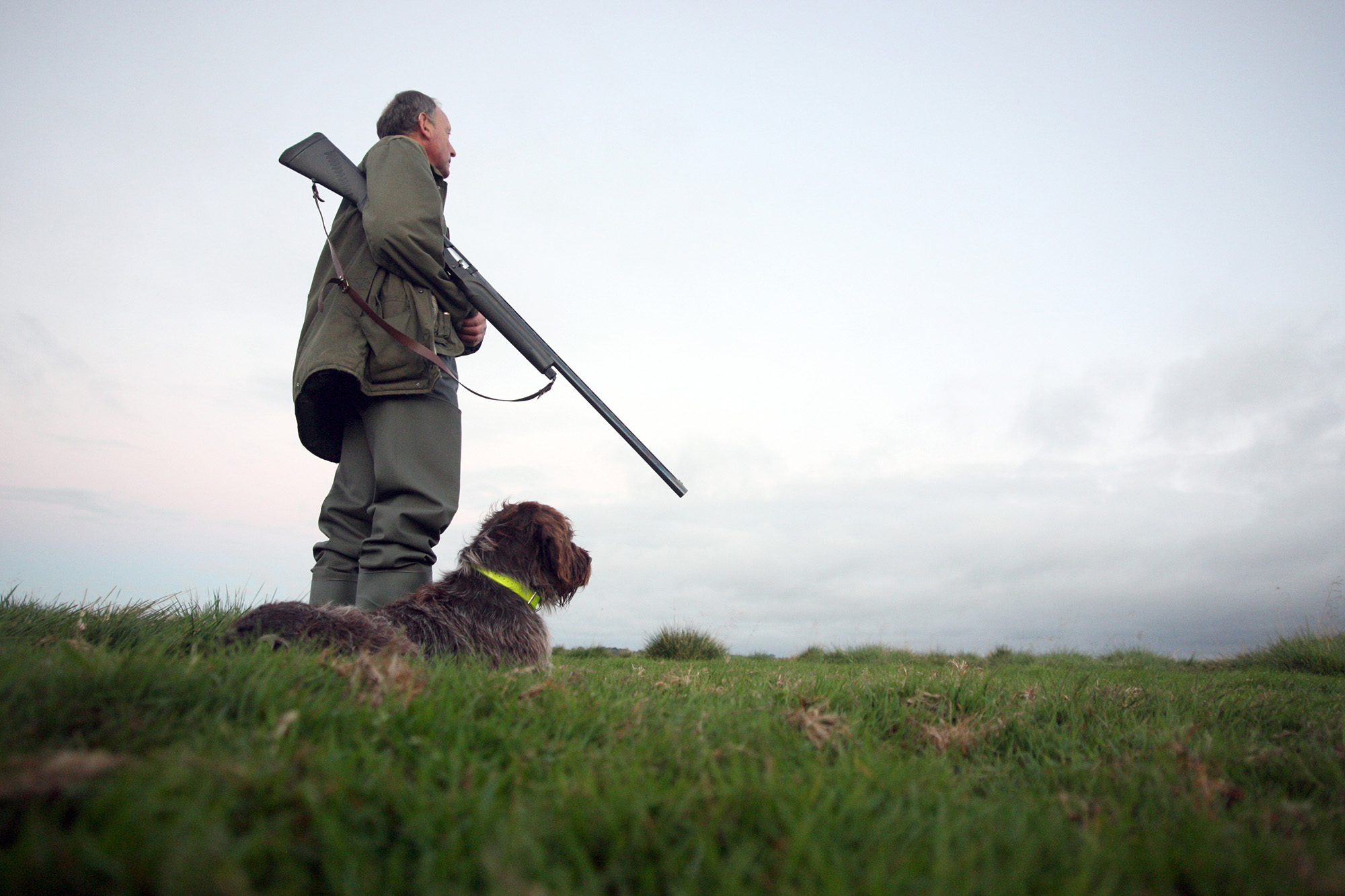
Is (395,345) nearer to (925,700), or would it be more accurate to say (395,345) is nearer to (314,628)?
(314,628)

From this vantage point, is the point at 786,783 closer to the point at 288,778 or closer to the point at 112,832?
the point at 288,778

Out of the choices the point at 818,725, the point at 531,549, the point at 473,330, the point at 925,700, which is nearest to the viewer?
the point at 818,725

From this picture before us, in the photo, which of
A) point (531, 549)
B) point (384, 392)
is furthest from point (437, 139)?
point (531, 549)

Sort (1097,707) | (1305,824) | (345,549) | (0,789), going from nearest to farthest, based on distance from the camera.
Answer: (0,789) → (1305,824) → (1097,707) → (345,549)

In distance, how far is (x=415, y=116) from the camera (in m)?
5.02

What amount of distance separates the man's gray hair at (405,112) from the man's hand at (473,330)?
1.37 m

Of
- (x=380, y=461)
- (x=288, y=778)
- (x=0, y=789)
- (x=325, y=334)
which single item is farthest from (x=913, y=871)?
(x=325, y=334)

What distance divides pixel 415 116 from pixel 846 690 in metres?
4.72

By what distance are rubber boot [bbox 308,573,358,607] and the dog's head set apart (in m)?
0.87

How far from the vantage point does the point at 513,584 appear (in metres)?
4.64

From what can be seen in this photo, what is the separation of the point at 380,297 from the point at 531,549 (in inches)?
75.5

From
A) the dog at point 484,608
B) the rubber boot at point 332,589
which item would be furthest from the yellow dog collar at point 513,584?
the rubber boot at point 332,589

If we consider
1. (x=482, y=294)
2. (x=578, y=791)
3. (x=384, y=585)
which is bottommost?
(x=578, y=791)

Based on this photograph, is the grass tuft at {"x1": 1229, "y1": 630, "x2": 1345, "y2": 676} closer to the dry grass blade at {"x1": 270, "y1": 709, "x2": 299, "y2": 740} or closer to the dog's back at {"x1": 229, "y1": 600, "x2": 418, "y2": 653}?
the dog's back at {"x1": 229, "y1": 600, "x2": 418, "y2": 653}
